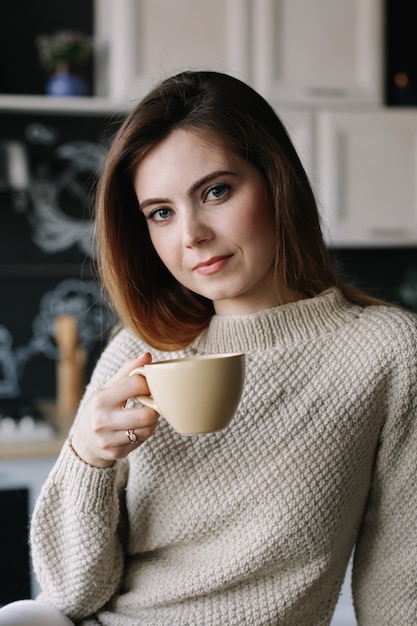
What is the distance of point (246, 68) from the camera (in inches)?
103

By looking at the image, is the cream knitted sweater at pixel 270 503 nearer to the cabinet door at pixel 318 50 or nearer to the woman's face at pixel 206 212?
the woman's face at pixel 206 212

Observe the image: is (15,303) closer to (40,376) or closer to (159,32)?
(40,376)

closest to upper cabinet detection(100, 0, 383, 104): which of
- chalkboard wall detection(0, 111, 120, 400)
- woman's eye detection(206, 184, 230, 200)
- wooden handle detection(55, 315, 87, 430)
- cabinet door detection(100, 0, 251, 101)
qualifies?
cabinet door detection(100, 0, 251, 101)

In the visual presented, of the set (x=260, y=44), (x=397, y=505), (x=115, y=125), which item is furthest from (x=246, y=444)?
(x=115, y=125)

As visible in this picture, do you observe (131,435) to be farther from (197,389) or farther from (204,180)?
(204,180)

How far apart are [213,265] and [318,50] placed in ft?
6.24

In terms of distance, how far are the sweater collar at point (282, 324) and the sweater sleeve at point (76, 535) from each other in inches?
10.0

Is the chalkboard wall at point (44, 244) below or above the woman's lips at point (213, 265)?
below

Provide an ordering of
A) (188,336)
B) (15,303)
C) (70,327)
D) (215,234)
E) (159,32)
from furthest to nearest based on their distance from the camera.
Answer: (15,303) < (70,327) < (159,32) < (188,336) < (215,234)

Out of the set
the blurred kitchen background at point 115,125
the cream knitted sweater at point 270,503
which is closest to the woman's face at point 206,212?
the cream knitted sweater at point 270,503

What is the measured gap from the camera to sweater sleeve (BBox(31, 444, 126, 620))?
1015mm

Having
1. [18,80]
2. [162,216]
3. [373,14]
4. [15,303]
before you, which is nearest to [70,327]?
[15,303]

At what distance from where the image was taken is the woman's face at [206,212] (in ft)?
3.30

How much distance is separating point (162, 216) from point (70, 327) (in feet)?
5.80
